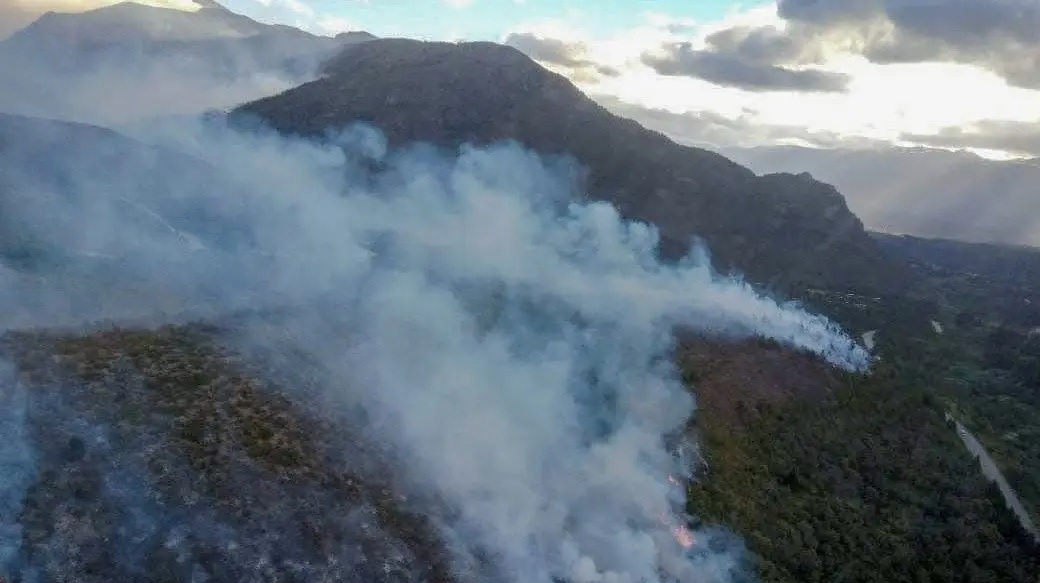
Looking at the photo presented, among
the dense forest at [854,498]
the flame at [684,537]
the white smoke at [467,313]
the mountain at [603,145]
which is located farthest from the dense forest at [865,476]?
the mountain at [603,145]

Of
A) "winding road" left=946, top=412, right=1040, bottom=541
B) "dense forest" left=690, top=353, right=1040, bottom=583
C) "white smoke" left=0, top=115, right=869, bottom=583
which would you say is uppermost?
"white smoke" left=0, top=115, right=869, bottom=583

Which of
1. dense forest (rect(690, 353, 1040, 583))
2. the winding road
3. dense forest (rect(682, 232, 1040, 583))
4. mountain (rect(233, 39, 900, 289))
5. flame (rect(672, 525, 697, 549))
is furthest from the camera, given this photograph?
mountain (rect(233, 39, 900, 289))

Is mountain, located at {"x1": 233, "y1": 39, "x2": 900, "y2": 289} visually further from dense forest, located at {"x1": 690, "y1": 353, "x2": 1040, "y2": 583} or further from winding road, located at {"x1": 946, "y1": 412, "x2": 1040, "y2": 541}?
dense forest, located at {"x1": 690, "y1": 353, "x2": 1040, "y2": 583}

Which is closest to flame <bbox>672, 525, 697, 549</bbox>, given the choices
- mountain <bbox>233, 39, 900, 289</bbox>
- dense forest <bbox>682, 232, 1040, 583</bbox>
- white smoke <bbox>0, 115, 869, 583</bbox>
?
white smoke <bbox>0, 115, 869, 583</bbox>

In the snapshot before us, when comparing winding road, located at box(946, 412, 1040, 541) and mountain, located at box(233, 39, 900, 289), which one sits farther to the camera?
mountain, located at box(233, 39, 900, 289)

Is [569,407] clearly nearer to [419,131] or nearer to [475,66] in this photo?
[419,131]

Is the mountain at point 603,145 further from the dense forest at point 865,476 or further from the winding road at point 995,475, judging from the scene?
the winding road at point 995,475

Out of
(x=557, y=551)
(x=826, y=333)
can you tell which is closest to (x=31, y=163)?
(x=557, y=551)
